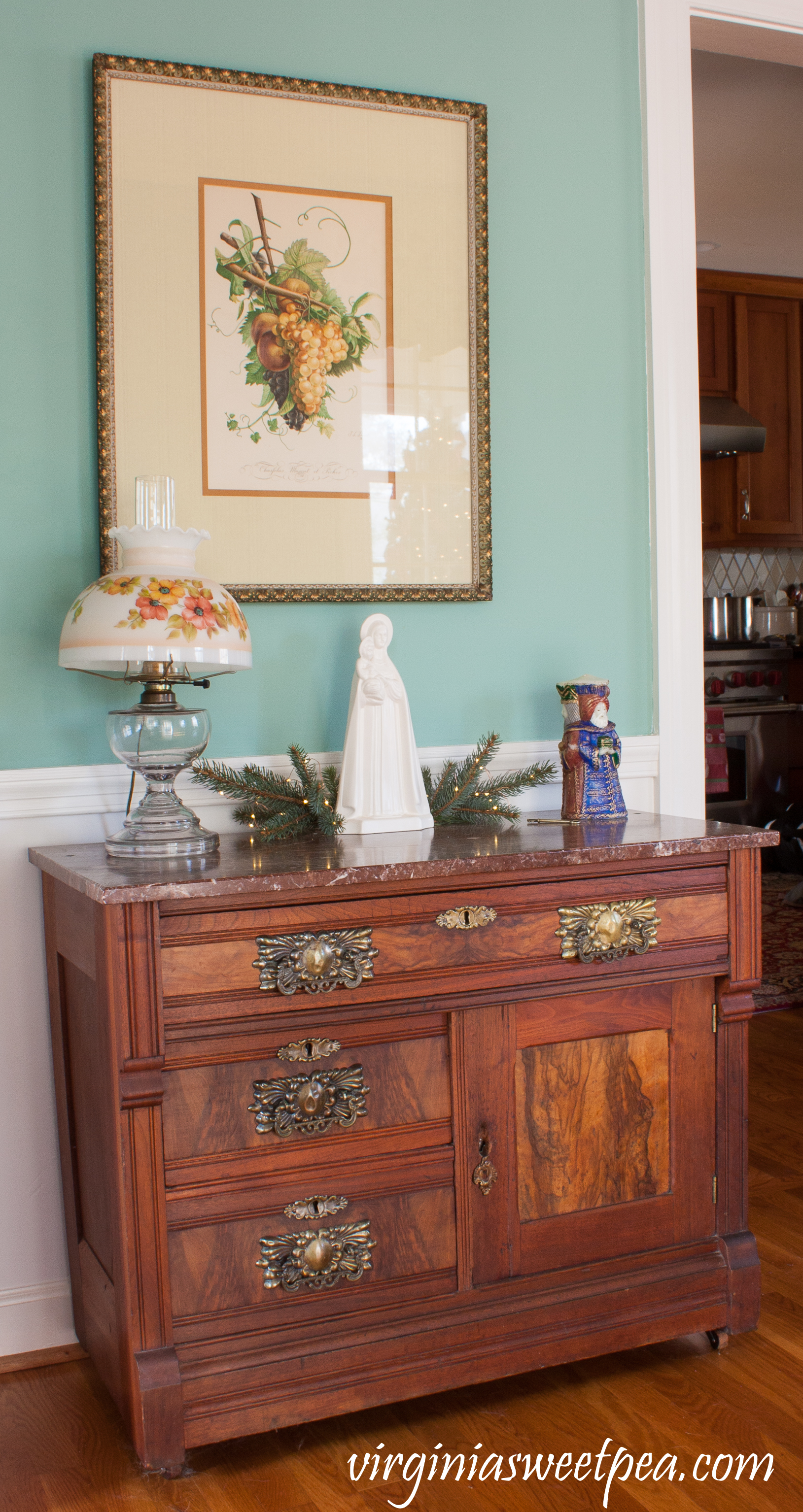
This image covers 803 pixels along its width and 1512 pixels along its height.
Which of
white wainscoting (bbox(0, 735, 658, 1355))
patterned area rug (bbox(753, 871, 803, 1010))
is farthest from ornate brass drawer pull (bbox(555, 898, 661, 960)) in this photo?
patterned area rug (bbox(753, 871, 803, 1010))

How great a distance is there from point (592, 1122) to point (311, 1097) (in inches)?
17.8

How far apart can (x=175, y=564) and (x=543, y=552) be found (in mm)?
802

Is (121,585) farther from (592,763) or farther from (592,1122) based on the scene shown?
(592,1122)

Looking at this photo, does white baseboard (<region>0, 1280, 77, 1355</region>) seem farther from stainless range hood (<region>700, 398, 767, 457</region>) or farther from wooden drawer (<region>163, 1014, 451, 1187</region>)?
stainless range hood (<region>700, 398, 767, 457</region>)

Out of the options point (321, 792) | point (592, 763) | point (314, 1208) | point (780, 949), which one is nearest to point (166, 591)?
A: point (321, 792)

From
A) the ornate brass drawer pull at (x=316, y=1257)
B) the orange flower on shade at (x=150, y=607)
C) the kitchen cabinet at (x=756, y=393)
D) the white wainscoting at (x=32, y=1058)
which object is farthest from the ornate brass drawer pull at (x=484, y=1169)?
the kitchen cabinet at (x=756, y=393)

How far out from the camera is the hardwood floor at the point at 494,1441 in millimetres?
1572

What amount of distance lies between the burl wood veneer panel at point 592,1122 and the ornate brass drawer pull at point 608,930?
13 centimetres

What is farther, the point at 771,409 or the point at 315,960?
the point at 771,409

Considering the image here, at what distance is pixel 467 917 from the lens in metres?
1.70

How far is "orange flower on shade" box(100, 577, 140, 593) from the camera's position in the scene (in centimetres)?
173

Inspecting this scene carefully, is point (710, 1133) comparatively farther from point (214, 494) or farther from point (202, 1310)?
point (214, 494)

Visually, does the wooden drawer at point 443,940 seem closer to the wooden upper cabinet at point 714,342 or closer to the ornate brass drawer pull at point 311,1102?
the ornate brass drawer pull at point 311,1102

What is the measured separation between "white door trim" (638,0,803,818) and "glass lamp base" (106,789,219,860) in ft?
3.33
